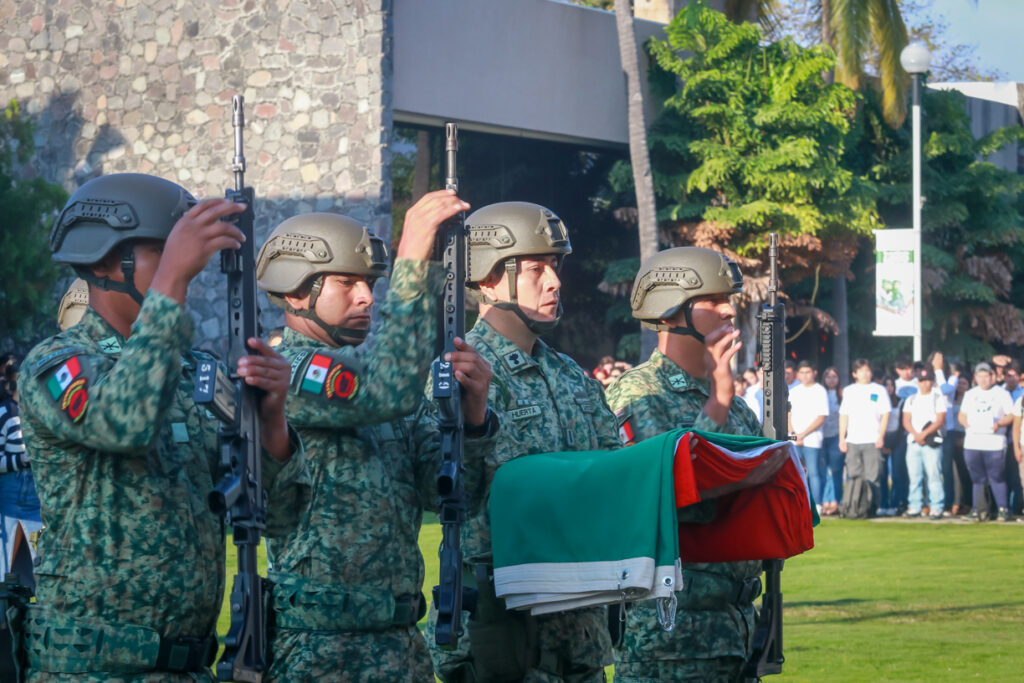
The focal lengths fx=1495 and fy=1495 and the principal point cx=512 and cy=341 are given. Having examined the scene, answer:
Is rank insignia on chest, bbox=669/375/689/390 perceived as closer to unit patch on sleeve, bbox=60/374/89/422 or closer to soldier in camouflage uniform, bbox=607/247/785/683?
soldier in camouflage uniform, bbox=607/247/785/683

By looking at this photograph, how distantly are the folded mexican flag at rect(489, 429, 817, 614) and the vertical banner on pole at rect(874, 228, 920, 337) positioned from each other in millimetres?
18790

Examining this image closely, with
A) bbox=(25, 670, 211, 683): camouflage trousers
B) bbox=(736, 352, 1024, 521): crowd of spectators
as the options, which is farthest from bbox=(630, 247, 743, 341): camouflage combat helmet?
bbox=(736, 352, 1024, 521): crowd of spectators

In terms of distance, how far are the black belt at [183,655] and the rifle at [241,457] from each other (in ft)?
0.29

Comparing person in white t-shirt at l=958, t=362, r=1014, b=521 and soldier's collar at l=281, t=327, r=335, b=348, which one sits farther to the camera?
person in white t-shirt at l=958, t=362, r=1014, b=521

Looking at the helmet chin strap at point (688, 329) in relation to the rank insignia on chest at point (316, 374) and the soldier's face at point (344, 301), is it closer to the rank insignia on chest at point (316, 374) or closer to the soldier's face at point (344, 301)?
the soldier's face at point (344, 301)

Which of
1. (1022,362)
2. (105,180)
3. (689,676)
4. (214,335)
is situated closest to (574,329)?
(214,335)

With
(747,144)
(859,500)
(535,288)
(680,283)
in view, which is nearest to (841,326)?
(747,144)

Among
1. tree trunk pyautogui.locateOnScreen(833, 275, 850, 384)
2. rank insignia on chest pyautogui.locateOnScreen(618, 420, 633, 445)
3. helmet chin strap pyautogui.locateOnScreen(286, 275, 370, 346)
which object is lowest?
rank insignia on chest pyautogui.locateOnScreen(618, 420, 633, 445)

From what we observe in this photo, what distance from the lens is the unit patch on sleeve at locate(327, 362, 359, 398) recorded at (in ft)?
14.7

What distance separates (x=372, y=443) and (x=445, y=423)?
0.28 metres

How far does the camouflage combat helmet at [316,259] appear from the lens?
5020 millimetres

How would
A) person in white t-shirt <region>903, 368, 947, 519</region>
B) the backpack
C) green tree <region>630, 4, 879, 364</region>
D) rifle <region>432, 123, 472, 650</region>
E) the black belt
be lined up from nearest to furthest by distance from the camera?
the black belt
rifle <region>432, 123, 472, 650</region>
person in white t-shirt <region>903, 368, 947, 519</region>
the backpack
green tree <region>630, 4, 879, 364</region>

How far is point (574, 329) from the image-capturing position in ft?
90.4

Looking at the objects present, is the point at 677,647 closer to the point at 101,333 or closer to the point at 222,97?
the point at 101,333
